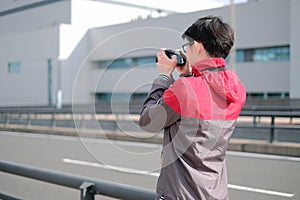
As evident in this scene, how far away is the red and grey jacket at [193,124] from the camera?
5.87 feet

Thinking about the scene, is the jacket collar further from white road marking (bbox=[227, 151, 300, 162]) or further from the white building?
white road marking (bbox=[227, 151, 300, 162])

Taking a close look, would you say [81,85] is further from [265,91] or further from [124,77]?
[265,91]

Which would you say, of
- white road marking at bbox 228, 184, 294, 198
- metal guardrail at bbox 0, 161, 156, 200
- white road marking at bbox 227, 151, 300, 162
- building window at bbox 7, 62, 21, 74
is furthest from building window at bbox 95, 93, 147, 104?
building window at bbox 7, 62, 21, 74

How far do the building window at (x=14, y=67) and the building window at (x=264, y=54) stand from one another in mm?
24418

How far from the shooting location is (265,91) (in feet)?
96.8

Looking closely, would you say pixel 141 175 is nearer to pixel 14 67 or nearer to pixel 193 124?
pixel 193 124

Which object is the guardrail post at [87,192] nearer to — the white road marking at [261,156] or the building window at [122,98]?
the building window at [122,98]

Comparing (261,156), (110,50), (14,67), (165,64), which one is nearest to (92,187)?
(110,50)

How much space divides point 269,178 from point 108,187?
542 centimetres

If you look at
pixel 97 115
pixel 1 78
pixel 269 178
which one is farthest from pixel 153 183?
pixel 1 78

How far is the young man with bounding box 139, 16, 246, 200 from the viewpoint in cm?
180

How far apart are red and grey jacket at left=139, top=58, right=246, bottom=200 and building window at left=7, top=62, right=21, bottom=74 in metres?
45.7

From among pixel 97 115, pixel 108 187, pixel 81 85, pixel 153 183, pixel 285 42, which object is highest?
pixel 285 42

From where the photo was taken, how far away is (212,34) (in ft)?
6.15
